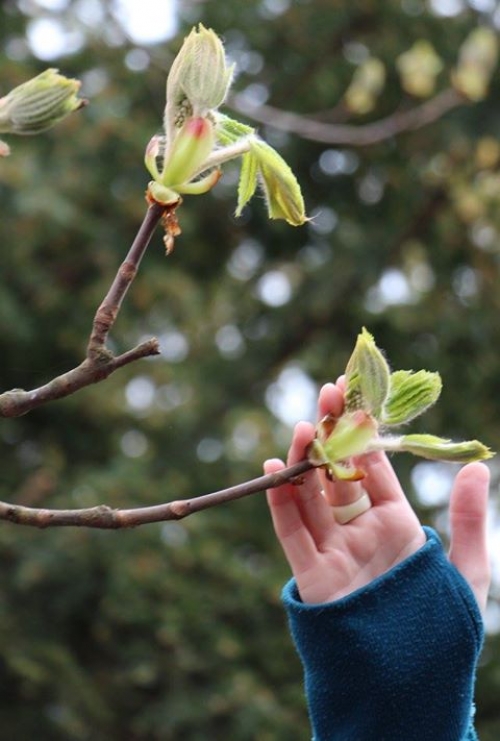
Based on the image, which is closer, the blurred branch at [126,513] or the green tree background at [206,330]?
the blurred branch at [126,513]

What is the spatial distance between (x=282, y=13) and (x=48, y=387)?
11.0 ft

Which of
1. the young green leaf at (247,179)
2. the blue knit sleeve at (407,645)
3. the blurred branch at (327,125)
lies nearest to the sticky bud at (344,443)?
the young green leaf at (247,179)

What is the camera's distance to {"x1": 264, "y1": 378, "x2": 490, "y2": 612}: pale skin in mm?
891

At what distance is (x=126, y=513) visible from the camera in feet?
1.90

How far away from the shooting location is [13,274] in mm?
3332

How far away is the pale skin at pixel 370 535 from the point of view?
891 millimetres

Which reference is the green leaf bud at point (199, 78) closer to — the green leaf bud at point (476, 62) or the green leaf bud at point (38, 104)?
the green leaf bud at point (38, 104)

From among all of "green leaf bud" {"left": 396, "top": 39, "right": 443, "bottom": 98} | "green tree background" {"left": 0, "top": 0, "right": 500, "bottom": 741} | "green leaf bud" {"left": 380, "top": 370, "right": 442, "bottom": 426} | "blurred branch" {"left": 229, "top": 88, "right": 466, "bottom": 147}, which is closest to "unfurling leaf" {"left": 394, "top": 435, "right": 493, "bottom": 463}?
"green leaf bud" {"left": 380, "top": 370, "right": 442, "bottom": 426}

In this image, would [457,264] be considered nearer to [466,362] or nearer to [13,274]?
[466,362]

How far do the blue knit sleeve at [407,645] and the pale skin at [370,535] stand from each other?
0.02 meters

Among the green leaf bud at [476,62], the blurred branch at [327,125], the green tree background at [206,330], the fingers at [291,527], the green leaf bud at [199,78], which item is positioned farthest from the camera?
the green tree background at [206,330]

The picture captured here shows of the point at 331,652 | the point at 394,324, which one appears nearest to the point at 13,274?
the point at 394,324

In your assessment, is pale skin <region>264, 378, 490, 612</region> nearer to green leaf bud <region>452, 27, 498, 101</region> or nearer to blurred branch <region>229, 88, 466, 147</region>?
blurred branch <region>229, 88, 466, 147</region>

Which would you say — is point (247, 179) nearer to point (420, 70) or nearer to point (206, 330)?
point (420, 70)
